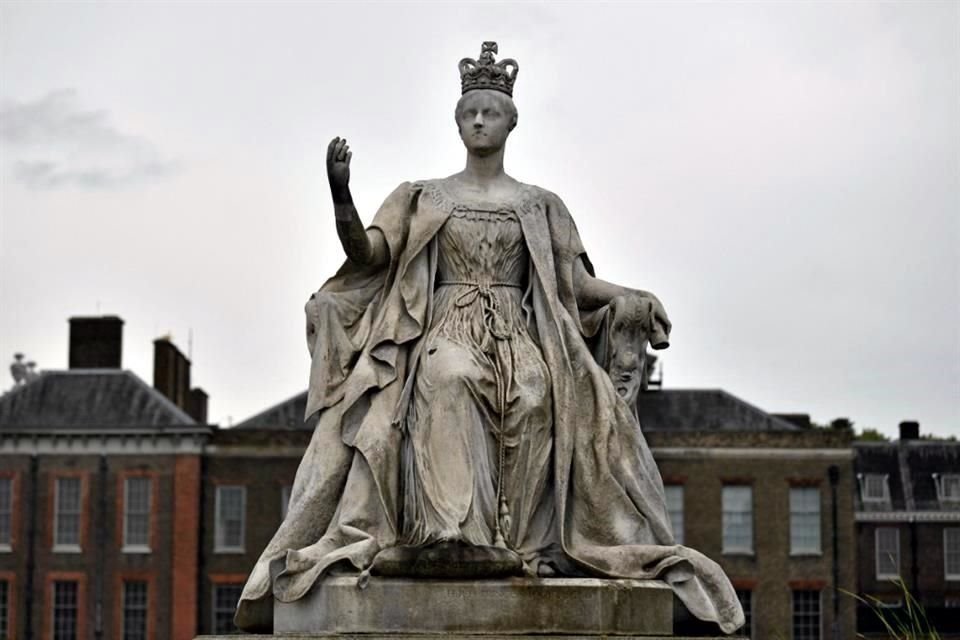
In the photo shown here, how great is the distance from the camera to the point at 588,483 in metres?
10.1

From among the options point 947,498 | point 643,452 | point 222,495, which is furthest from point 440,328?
point 947,498

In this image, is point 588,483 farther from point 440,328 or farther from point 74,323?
point 74,323

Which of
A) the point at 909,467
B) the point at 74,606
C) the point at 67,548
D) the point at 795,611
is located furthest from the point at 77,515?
the point at 909,467

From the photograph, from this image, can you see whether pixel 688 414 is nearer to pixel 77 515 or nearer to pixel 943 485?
pixel 943 485

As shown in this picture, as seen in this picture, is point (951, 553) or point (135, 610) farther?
point (951, 553)

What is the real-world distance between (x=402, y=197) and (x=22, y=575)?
59063mm

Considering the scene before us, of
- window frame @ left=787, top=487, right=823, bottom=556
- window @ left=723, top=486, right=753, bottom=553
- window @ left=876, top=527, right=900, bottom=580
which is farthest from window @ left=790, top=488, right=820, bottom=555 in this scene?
window @ left=876, top=527, right=900, bottom=580

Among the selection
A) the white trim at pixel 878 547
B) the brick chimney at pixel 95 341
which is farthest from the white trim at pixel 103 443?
the white trim at pixel 878 547

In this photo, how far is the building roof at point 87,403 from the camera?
6794 centimetres

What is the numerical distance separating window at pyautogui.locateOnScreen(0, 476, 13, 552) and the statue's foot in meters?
60.2

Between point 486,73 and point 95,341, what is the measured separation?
2339 inches

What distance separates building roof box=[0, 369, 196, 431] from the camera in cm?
6794

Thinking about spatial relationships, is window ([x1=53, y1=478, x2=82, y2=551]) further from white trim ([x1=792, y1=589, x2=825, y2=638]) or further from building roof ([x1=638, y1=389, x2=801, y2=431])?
white trim ([x1=792, y1=589, x2=825, y2=638])

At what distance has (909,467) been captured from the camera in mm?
83000
